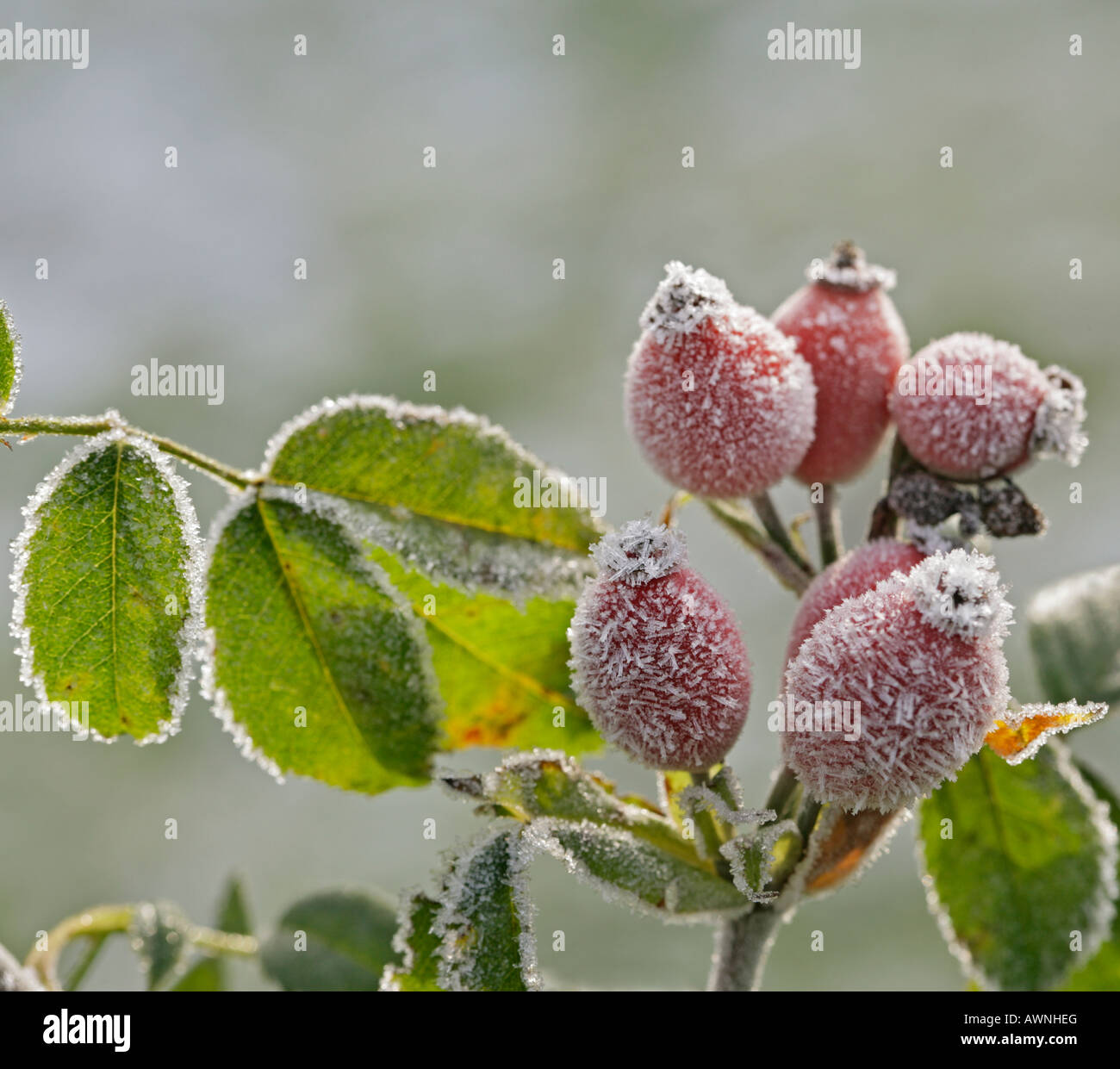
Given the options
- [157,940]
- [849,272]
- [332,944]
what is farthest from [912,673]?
[157,940]

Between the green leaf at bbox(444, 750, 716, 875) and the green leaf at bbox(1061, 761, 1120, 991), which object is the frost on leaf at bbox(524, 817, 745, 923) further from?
the green leaf at bbox(1061, 761, 1120, 991)

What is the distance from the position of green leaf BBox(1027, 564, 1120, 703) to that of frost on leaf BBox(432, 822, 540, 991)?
1.20m

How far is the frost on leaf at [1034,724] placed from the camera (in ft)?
4.27

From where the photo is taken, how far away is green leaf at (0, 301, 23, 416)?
4.83 feet

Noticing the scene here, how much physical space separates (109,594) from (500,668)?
64 centimetres

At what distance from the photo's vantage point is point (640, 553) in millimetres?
1302

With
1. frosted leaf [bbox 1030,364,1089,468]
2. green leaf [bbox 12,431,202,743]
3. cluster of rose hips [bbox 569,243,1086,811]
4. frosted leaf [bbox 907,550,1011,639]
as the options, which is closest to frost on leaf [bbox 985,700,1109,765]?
cluster of rose hips [bbox 569,243,1086,811]

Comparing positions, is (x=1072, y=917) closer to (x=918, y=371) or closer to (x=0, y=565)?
(x=918, y=371)

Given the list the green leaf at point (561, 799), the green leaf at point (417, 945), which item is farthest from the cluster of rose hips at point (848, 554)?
the green leaf at point (417, 945)

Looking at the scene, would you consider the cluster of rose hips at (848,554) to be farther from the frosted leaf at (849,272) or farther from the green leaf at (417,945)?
the green leaf at (417,945)

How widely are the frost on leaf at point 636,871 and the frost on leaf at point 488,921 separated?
0.05 metres

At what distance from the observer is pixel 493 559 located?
1.62m

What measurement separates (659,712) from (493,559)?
41cm
